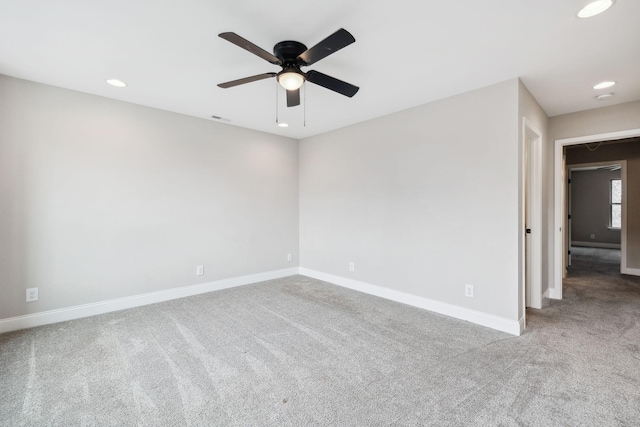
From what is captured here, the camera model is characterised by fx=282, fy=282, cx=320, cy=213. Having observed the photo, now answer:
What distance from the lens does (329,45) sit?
1.76 m

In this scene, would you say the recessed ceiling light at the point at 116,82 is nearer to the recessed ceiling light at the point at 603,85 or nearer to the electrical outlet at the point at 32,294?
the electrical outlet at the point at 32,294

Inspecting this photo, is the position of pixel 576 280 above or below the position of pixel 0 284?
below

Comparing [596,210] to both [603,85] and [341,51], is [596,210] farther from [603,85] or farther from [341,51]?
[341,51]

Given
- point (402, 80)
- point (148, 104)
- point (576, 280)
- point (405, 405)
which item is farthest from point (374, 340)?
point (576, 280)

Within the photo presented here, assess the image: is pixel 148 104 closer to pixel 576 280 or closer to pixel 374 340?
pixel 374 340

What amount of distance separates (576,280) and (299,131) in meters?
5.23

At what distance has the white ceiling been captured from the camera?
1.81m

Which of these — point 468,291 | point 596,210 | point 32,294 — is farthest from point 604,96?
point 596,210

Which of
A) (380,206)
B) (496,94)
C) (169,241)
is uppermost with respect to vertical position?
(496,94)

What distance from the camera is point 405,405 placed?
1.75 m

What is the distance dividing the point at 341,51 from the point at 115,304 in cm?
370

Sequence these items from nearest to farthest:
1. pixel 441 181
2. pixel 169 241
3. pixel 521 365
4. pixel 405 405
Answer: pixel 405 405 < pixel 521 365 < pixel 441 181 < pixel 169 241

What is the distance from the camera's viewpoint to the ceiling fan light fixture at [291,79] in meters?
2.13

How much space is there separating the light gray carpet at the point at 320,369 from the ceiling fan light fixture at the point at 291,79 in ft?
7.20
